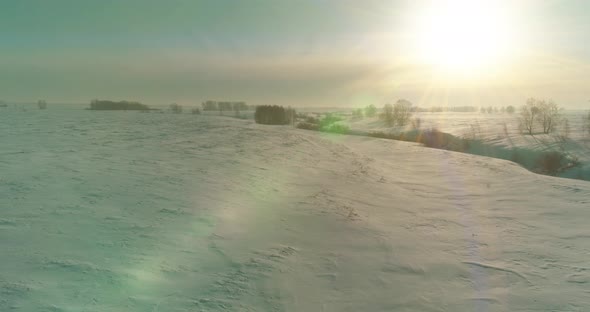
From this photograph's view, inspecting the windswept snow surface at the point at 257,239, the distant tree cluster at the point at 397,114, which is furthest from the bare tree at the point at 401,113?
the windswept snow surface at the point at 257,239

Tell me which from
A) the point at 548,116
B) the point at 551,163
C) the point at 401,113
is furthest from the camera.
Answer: the point at 401,113

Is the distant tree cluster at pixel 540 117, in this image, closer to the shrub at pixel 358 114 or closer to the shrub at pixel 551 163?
the shrub at pixel 551 163

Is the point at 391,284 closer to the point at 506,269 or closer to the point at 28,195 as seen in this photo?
the point at 506,269

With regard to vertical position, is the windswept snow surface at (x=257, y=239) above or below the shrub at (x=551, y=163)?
above

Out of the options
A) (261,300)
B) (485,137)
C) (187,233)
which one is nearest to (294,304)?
(261,300)

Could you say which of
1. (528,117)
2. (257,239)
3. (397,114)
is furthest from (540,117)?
(257,239)

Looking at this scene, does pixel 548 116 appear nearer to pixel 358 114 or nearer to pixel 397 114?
pixel 397 114

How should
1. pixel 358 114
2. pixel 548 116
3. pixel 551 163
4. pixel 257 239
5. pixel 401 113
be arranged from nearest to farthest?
pixel 257 239 < pixel 551 163 < pixel 548 116 < pixel 401 113 < pixel 358 114

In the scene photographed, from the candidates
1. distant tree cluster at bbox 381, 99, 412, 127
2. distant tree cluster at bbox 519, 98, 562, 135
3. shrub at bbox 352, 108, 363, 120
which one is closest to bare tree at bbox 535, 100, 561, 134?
distant tree cluster at bbox 519, 98, 562, 135

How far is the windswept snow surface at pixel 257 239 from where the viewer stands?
8688 millimetres

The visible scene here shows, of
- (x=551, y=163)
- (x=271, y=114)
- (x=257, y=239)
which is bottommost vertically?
(x=551, y=163)

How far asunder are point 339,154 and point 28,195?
2689 cm

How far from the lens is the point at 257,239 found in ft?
39.9

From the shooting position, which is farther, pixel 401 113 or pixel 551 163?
pixel 401 113
